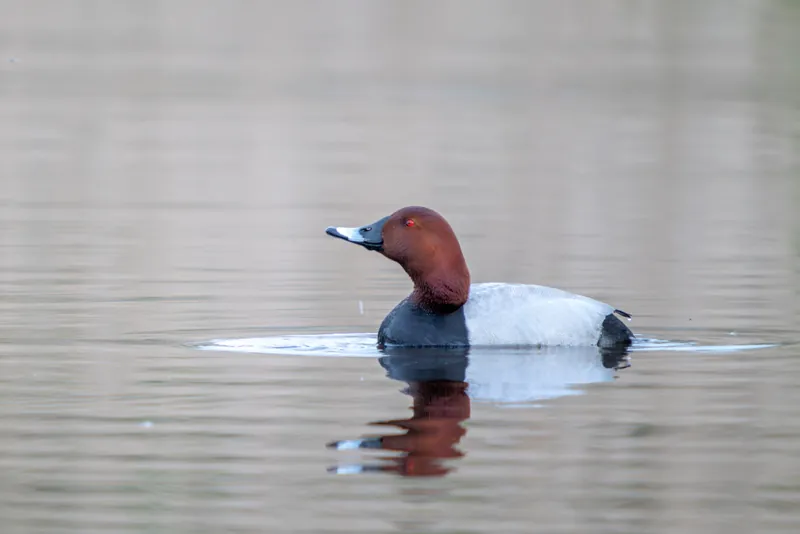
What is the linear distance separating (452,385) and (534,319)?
55.4 inches

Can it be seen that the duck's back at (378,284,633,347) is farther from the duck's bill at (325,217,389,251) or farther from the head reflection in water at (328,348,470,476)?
the duck's bill at (325,217,389,251)

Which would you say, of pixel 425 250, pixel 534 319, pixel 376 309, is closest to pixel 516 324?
pixel 534 319

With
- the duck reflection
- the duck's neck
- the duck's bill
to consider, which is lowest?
the duck reflection

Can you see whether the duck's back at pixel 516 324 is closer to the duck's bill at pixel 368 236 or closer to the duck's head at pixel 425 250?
the duck's head at pixel 425 250

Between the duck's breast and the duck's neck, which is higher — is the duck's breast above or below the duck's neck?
below

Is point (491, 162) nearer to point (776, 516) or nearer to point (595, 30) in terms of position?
point (776, 516)

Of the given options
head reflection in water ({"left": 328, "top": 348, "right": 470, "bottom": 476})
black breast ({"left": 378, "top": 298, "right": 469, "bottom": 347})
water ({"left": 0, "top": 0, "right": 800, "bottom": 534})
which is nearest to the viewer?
water ({"left": 0, "top": 0, "right": 800, "bottom": 534})

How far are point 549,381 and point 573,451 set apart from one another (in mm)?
1724

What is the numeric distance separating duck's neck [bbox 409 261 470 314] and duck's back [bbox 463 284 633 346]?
3.9 inches

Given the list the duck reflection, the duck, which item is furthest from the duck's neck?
the duck reflection

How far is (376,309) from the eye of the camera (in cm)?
1130

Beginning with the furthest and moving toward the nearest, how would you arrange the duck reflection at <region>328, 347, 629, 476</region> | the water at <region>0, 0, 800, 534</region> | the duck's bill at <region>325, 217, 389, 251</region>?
1. the duck's bill at <region>325, 217, 389, 251</region>
2. the duck reflection at <region>328, 347, 629, 476</region>
3. the water at <region>0, 0, 800, 534</region>

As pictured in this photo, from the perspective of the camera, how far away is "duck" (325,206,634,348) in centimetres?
998

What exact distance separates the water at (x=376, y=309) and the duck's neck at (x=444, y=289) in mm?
455
